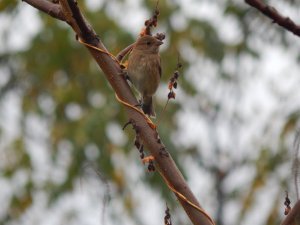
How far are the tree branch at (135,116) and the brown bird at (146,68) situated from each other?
75.6 inches

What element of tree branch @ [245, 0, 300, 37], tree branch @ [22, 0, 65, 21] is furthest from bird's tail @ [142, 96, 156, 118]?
tree branch @ [245, 0, 300, 37]

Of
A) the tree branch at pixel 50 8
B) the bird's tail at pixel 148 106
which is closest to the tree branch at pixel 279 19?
the tree branch at pixel 50 8

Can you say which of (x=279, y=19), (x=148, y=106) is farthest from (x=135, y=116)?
(x=148, y=106)

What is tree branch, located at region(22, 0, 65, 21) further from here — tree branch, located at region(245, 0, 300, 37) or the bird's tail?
the bird's tail

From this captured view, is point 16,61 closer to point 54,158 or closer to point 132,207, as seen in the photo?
point 54,158

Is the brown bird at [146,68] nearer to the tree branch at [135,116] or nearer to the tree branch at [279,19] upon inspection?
the tree branch at [135,116]

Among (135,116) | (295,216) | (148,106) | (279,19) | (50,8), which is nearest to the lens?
(279,19)

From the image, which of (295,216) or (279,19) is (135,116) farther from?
(279,19)

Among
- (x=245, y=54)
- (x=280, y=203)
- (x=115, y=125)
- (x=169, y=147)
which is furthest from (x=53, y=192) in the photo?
(x=245, y=54)

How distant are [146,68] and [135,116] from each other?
7.21ft

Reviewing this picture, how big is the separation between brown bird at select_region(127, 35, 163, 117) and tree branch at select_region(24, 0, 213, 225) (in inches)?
75.6

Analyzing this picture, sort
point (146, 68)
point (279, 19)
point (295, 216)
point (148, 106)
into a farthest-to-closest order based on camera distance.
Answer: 1. point (146, 68)
2. point (148, 106)
3. point (295, 216)
4. point (279, 19)

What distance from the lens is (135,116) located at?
2.59 meters

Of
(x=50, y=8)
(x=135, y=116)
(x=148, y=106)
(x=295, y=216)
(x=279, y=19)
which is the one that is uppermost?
(x=279, y=19)
